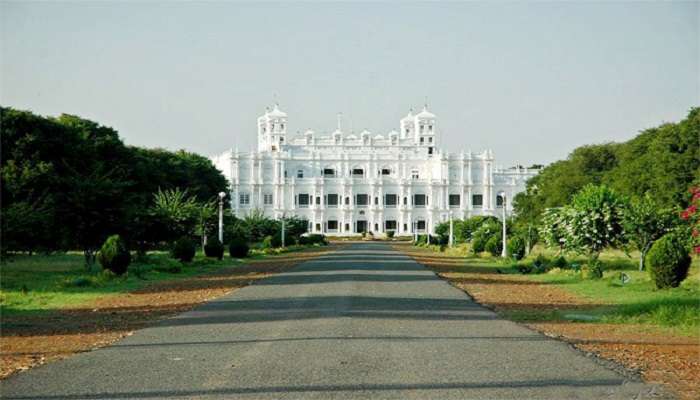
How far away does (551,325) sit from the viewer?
52.4 ft

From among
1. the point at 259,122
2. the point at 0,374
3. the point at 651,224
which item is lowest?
the point at 0,374

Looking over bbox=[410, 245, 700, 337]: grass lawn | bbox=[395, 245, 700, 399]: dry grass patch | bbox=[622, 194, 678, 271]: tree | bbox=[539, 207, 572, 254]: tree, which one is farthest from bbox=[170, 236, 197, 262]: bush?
bbox=[622, 194, 678, 271]: tree

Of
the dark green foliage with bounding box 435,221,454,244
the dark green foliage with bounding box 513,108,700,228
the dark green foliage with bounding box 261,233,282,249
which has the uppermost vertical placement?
the dark green foliage with bounding box 513,108,700,228

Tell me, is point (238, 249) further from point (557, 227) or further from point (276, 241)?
point (276, 241)

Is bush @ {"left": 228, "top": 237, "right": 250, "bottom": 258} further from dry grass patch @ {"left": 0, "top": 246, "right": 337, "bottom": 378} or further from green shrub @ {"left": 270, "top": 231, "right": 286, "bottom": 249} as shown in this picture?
dry grass patch @ {"left": 0, "top": 246, "right": 337, "bottom": 378}

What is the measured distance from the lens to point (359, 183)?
462 feet

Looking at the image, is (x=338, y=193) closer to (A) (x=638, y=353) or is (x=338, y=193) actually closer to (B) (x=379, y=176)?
(B) (x=379, y=176)

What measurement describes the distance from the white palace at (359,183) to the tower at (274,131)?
0.51 feet

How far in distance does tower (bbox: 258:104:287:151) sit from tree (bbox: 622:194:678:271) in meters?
112

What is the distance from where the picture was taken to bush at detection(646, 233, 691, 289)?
74.3 ft

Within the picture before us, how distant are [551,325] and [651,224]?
2007 centimetres

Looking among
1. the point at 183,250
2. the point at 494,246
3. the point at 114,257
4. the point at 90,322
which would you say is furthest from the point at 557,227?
the point at 90,322

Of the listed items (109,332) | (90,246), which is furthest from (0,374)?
(90,246)

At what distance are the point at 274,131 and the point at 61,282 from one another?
120m
